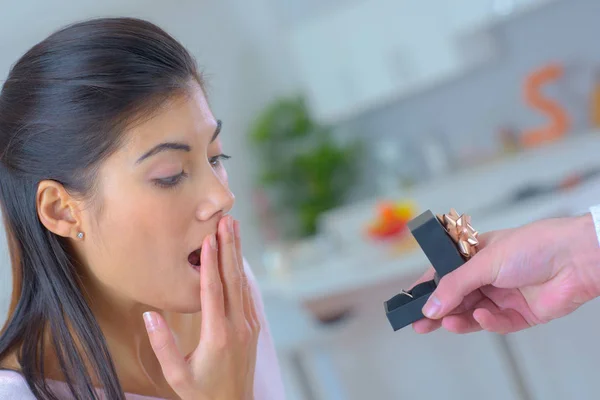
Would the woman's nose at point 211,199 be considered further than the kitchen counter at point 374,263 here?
No

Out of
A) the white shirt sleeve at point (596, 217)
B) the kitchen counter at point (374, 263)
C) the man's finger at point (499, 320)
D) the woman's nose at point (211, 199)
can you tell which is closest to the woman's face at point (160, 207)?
the woman's nose at point (211, 199)

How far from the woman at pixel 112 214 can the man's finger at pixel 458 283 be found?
1.02 ft

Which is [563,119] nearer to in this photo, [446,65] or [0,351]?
[446,65]

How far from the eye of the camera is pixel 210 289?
47.9 inches

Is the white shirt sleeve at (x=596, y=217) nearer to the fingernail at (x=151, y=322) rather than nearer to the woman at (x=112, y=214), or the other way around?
the woman at (x=112, y=214)

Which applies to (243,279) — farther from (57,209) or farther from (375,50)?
(375,50)

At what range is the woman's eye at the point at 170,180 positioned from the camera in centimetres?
118

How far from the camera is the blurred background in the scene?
2.75 m

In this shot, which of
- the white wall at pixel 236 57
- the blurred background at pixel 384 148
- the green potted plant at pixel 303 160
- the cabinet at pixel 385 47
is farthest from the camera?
the white wall at pixel 236 57

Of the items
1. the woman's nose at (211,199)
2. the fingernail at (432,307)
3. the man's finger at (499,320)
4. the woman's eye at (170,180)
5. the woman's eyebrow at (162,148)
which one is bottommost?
the man's finger at (499,320)

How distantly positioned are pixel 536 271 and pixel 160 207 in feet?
1.91

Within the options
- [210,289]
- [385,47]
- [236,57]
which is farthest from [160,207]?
[236,57]

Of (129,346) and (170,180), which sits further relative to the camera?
(129,346)

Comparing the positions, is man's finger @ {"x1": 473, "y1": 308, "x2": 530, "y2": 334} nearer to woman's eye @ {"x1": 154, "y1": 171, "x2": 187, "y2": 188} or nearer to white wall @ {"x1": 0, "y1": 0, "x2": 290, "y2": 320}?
woman's eye @ {"x1": 154, "y1": 171, "x2": 187, "y2": 188}
